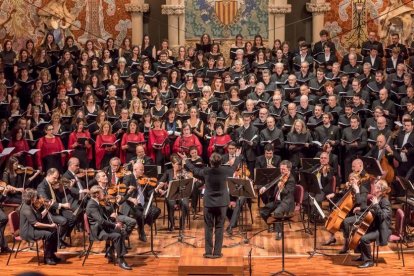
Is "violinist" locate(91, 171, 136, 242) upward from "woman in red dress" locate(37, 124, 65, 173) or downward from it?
downward

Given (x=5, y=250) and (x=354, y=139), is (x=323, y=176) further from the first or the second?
(x=5, y=250)

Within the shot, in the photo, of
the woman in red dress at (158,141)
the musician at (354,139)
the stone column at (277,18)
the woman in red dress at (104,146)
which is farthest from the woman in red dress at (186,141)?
the stone column at (277,18)

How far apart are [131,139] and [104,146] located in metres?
0.37

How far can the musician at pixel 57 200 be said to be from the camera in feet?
34.4

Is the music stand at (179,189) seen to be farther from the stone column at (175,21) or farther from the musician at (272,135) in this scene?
the stone column at (175,21)

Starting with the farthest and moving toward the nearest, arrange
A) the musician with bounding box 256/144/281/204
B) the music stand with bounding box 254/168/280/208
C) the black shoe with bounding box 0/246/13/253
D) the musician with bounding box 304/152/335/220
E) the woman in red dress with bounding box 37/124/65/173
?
the woman in red dress with bounding box 37/124/65/173 < the musician with bounding box 256/144/281/204 < the musician with bounding box 304/152/335/220 < the music stand with bounding box 254/168/280/208 < the black shoe with bounding box 0/246/13/253

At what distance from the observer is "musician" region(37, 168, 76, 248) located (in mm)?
10492

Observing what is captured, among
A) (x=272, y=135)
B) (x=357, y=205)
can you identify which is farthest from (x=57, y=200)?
(x=357, y=205)

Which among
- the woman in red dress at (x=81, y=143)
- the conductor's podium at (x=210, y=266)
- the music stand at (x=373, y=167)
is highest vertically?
the woman in red dress at (x=81, y=143)

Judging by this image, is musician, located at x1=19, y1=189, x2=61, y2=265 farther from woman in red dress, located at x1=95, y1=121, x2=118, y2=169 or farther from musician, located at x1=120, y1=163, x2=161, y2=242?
woman in red dress, located at x1=95, y1=121, x2=118, y2=169

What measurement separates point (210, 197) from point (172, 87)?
4.48 metres

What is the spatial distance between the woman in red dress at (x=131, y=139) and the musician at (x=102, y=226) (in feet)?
7.83

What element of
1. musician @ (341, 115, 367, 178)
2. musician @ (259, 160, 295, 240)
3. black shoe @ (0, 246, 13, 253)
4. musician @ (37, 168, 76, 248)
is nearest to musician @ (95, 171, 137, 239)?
musician @ (37, 168, 76, 248)

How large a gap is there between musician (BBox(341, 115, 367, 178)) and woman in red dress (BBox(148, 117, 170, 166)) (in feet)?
7.83
